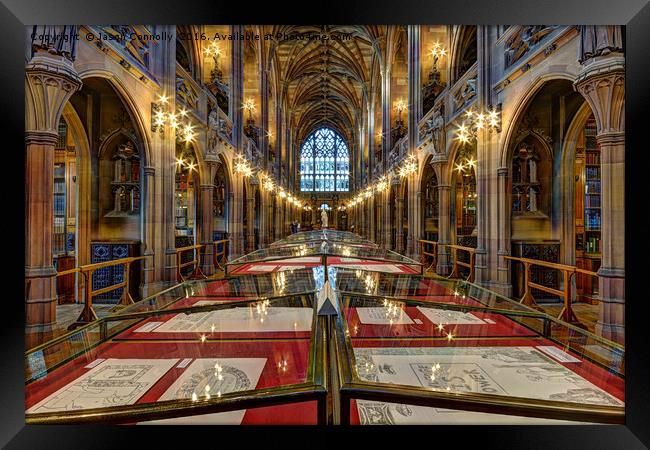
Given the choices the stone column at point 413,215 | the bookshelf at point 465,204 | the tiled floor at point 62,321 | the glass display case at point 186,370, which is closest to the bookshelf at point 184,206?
the tiled floor at point 62,321

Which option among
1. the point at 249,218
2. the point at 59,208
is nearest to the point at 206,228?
the point at 59,208

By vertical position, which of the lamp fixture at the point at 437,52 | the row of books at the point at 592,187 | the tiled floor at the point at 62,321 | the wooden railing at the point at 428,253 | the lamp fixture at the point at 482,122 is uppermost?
the lamp fixture at the point at 437,52

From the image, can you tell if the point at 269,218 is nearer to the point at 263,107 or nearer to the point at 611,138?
the point at 263,107

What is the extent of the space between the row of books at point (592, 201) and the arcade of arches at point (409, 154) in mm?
34

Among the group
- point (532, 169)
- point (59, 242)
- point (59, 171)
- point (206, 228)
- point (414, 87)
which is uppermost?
point (414, 87)

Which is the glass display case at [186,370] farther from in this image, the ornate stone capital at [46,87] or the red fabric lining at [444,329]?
the ornate stone capital at [46,87]

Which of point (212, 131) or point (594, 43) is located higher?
point (212, 131)

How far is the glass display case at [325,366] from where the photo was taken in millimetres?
1146

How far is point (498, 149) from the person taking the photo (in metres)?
7.64

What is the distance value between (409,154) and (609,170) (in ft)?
36.6

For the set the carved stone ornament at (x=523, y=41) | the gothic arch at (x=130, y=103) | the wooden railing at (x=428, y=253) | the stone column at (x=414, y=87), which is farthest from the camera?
the stone column at (x=414, y=87)

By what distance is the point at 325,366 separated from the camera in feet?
4.21

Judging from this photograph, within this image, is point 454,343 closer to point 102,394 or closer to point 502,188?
point 102,394
